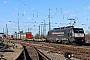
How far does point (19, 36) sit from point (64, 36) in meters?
72.1

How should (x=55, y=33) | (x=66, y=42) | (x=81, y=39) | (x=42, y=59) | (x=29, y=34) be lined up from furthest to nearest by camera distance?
(x=29, y=34) < (x=55, y=33) < (x=66, y=42) < (x=81, y=39) < (x=42, y=59)

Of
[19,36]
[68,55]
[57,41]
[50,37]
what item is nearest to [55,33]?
[57,41]

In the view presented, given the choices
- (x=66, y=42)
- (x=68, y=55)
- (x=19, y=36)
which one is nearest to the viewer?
(x=68, y=55)

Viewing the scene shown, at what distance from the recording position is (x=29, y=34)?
101 m

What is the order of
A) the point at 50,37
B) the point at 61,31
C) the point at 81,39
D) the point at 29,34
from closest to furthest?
the point at 81,39, the point at 61,31, the point at 50,37, the point at 29,34

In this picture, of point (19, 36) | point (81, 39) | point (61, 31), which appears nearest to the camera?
point (81, 39)

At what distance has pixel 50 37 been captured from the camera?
62469mm

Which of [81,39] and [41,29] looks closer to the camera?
[81,39]

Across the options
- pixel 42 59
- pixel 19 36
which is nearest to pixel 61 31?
pixel 42 59

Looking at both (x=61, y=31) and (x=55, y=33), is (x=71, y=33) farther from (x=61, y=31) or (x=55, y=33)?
(x=55, y=33)

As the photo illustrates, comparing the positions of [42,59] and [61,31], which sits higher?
[61,31]

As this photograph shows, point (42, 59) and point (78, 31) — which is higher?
point (78, 31)

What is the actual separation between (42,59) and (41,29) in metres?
91.4

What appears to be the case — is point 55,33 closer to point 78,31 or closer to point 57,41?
point 57,41
